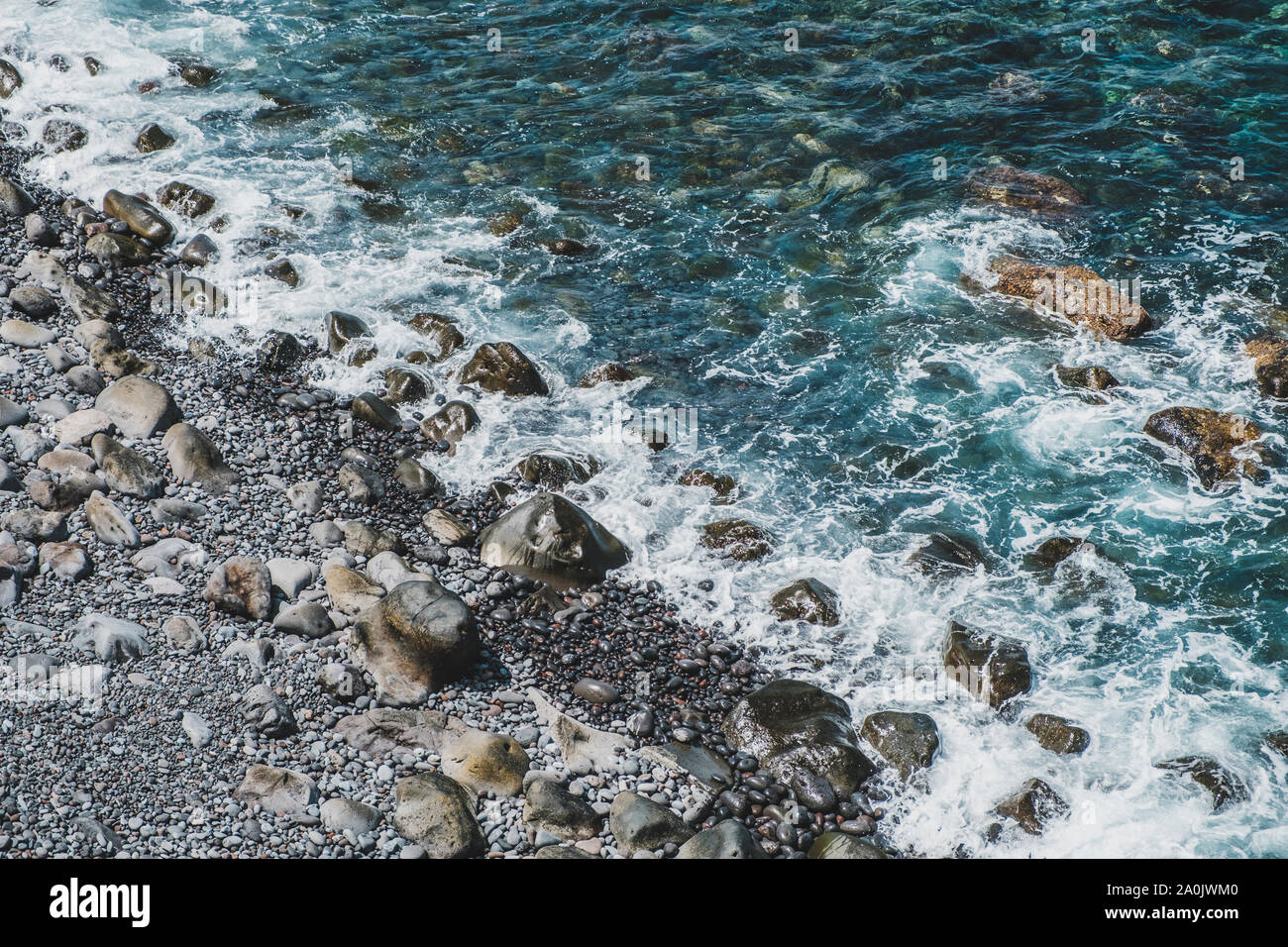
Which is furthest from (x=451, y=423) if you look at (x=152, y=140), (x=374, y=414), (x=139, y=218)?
(x=152, y=140)

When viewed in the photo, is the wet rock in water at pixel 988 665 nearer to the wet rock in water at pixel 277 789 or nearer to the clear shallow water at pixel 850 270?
the clear shallow water at pixel 850 270

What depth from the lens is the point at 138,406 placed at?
48.1ft

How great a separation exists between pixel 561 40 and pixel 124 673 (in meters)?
20.7

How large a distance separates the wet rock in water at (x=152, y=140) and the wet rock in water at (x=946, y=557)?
18756mm

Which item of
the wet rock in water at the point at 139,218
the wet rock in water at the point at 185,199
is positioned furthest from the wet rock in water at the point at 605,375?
the wet rock in water at the point at 185,199

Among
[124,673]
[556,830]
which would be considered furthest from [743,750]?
[124,673]

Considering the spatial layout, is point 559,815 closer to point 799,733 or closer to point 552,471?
point 799,733

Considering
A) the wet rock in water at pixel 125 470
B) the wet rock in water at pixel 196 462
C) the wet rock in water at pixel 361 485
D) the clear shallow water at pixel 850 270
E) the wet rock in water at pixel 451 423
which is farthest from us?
the wet rock in water at pixel 451 423

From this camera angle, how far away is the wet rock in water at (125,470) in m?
13.4

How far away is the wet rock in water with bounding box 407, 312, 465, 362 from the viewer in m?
17.4

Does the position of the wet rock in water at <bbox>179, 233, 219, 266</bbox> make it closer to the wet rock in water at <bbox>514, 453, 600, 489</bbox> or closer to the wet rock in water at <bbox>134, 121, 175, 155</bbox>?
the wet rock in water at <bbox>134, 121, 175, 155</bbox>

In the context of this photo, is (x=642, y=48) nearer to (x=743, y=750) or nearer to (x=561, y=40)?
(x=561, y=40)

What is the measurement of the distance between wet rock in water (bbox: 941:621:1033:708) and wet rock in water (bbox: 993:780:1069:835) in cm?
125

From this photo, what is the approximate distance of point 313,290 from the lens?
1867 cm
